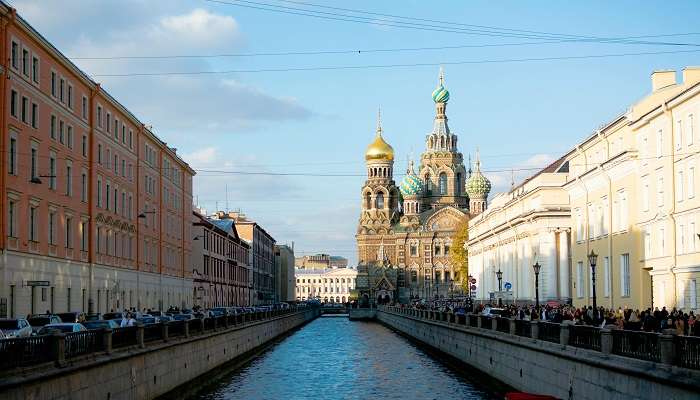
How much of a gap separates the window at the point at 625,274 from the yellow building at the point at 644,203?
54mm

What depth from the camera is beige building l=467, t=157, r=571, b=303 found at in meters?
83.6

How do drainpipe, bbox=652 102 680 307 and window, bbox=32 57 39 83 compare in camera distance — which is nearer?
drainpipe, bbox=652 102 680 307

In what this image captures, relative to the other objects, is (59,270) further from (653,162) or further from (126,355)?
(653,162)

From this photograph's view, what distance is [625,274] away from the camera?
2292 inches

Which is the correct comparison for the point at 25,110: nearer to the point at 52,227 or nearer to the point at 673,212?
the point at 52,227

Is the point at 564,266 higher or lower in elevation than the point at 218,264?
lower

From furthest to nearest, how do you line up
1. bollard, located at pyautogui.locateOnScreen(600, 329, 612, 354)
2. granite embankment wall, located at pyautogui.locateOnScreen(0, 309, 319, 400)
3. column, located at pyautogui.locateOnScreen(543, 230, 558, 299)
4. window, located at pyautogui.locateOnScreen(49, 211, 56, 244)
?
column, located at pyautogui.locateOnScreen(543, 230, 558, 299), window, located at pyautogui.locateOnScreen(49, 211, 56, 244), bollard, located at pyautogui.locateOnScreen(600, 329, 612, 354), granite embankment wall, located at pyautogui.locateOnScreen(0, 309, 319, 400)

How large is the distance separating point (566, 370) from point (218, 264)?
86693mm

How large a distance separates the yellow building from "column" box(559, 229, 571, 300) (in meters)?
11.6

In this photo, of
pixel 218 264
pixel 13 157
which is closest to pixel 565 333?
pixel 13 157

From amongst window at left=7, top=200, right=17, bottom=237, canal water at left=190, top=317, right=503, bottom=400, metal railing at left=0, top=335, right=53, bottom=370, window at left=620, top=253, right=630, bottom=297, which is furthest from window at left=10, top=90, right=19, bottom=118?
window at left=620, top=253, right=630, bottom=297

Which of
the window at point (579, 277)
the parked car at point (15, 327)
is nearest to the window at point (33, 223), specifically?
the parked car at point (15, 327)

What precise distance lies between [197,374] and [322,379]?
6.23 meters

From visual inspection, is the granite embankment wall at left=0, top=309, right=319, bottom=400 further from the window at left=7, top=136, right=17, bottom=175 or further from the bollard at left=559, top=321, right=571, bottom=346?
the bollard at left=559, top=321, right=571, bottom=346
